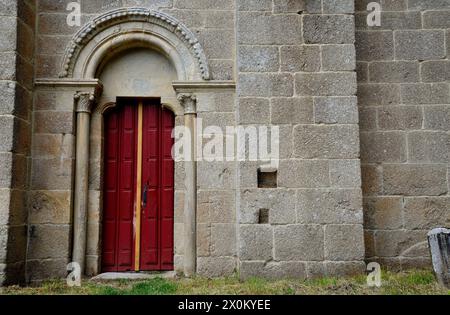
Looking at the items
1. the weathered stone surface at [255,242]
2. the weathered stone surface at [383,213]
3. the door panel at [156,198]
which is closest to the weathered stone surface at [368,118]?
the weathered stone surface at [383,213]

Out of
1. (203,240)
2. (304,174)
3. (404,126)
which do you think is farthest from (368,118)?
(203,240)

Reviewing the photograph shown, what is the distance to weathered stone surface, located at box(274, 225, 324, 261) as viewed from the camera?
4.59 meters

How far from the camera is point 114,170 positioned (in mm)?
5340

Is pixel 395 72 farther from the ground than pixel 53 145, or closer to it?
farther from the ground

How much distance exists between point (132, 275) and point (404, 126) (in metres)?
3.89

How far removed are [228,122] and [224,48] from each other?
96 centimetres

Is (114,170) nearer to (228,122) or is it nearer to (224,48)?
(228,122)

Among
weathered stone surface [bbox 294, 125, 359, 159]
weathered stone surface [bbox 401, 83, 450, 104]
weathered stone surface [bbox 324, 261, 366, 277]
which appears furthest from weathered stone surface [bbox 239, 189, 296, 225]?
weathered stone surface [bbox 401, 83, 450, 104]

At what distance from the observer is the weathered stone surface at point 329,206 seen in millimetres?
4637

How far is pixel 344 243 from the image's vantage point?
4.60m

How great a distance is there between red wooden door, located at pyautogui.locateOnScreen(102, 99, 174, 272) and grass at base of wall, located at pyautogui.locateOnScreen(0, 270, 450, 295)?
55cm

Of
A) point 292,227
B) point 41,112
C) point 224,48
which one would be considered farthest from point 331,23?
point 41,112

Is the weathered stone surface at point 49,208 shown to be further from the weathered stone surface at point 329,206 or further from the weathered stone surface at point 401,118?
the weathered stone surface at point 401,118

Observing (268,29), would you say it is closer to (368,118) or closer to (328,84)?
(328,84)
